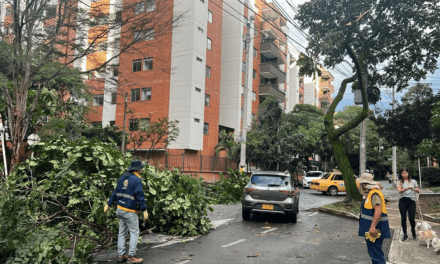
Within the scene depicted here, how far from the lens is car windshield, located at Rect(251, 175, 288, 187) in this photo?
1204 centimetres

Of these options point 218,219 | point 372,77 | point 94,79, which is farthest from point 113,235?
point 372,77

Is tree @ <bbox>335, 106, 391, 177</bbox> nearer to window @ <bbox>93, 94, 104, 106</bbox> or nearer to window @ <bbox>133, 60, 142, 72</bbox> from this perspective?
window @ <bbox>133, 60, 142, 72</bbox>

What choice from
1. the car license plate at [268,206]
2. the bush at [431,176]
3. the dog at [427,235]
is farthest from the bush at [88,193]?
the bush at [431,176]

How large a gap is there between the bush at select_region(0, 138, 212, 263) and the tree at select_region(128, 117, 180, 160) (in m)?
17.4

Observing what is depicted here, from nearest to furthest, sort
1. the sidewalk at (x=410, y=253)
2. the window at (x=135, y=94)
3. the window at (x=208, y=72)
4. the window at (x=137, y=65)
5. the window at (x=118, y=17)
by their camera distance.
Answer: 1. the sidewalk at (x=410, y=253)
2. the window at (x=118, y=17)
3. the window at (x=135, y=94)
4. the window at (x=137, y=65)
5. the window at (x=208, y=72)

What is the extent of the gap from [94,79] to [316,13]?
10.3 m

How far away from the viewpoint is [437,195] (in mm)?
22562

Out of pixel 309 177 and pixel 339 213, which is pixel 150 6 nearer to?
pixel 339 213

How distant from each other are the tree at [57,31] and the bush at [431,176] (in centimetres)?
3636

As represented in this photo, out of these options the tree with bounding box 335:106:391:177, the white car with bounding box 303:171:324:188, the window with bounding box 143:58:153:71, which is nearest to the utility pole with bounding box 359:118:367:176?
the white car with bounding box 303:171:324:188

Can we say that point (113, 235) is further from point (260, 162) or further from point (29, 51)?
point (260, 162)

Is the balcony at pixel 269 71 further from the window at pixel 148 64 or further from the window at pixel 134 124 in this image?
the window at pixel 134 124

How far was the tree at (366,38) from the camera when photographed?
54.4ft

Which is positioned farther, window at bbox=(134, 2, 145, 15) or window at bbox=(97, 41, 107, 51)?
window at bbox=(97, 41, 107, 51)
